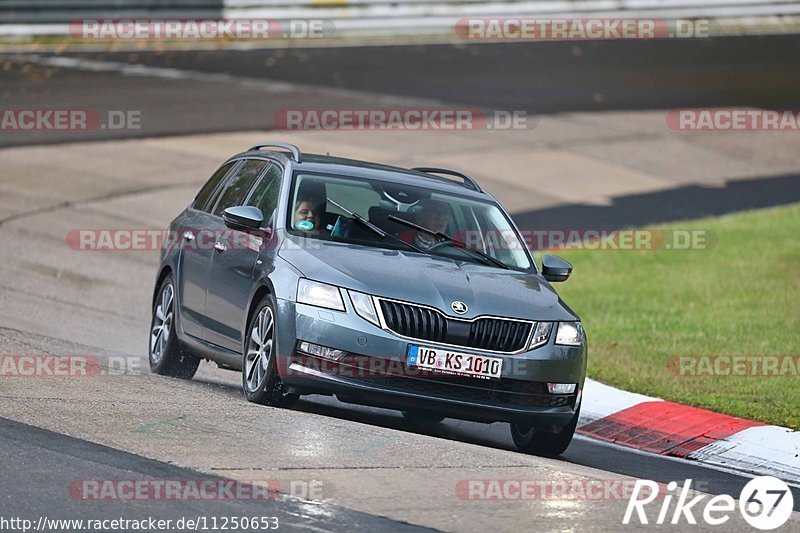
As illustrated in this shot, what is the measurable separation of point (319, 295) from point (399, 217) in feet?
4.47

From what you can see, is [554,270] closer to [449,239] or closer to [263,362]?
[449,239]

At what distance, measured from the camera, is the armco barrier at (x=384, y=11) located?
1227 inches

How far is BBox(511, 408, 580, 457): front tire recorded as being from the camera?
9580mm

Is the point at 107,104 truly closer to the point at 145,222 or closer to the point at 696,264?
the point at 145,222

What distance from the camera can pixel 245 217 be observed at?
32.2 feet

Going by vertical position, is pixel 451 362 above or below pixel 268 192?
below

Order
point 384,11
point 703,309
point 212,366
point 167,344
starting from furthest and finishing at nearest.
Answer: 1. point 384,11
2. point 703,309
3. point 212,366
4. point 167,344

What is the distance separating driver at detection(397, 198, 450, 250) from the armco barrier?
22.0m

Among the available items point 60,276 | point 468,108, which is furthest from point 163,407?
point 468,108

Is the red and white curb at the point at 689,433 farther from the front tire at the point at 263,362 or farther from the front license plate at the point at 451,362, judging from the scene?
the front tire at the point at 263,362

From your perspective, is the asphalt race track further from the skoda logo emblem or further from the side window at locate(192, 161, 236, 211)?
the side window at locate(192, 161, 236, 211)

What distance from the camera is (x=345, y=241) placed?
977 centimetres

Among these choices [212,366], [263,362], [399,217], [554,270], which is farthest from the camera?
[212,366]

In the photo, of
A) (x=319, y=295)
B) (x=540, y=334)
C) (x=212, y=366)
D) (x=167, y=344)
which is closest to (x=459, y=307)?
(x=540, y=334)
